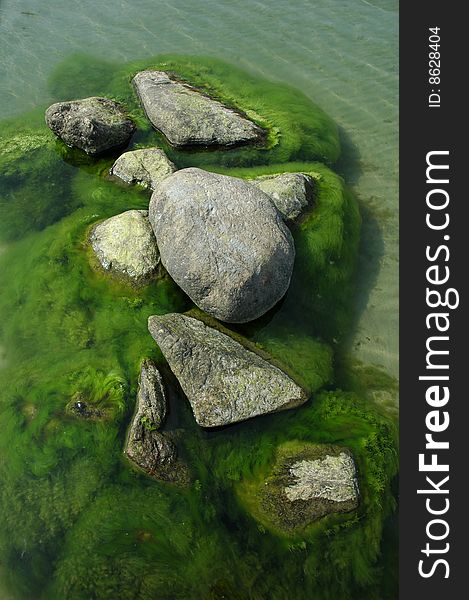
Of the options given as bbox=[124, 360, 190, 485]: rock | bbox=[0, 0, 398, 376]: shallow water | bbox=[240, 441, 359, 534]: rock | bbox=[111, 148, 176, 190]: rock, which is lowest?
bbox=[240, 441, 359, 534]: rock

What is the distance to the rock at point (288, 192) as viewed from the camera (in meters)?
5.68

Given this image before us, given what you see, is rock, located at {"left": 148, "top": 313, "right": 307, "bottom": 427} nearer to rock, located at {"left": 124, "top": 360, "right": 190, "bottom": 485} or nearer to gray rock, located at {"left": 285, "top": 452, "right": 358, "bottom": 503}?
rock, located at {"left": 124, "top": 360, "right": 190, "bottom": 485}

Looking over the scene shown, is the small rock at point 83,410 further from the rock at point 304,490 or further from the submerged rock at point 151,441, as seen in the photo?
the rock at point 304,490

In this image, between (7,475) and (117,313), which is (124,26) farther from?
(7,475)

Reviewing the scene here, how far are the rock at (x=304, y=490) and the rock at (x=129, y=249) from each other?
2.45 meters

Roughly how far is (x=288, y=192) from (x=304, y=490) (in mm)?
3445

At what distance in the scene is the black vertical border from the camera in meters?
3.91

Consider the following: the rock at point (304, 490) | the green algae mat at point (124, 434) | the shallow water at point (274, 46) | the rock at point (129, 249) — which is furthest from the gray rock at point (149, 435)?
the shallow water at point (274, 46)

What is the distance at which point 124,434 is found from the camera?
435 cm

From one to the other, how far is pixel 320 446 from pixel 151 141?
5036 millimetres

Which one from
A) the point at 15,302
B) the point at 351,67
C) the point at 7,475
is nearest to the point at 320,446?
the point at 7,475

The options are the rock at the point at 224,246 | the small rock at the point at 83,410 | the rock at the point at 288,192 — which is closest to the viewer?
the small rock at the point at 83,410

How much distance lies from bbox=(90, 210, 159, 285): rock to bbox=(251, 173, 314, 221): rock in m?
1.53

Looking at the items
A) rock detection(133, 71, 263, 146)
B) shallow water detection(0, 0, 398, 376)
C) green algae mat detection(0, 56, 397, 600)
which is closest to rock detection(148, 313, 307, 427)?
green algae mat detection(0, 56, 397, 600)
